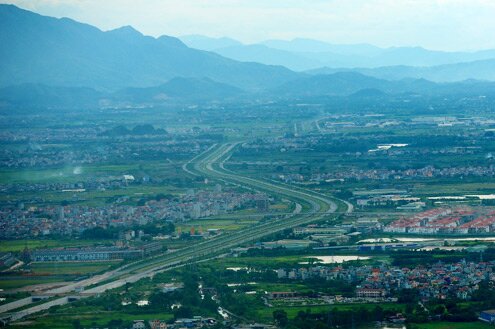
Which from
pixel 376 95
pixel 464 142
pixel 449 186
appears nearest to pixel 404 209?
pixel 449 186

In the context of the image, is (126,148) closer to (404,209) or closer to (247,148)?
(247,148)

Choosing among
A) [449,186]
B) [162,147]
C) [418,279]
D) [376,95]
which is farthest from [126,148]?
[376,95]

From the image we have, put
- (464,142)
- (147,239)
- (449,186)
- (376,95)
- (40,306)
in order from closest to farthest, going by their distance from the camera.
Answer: (40,306) → (147,239) → (449,186) → (464,142) → (376,95)

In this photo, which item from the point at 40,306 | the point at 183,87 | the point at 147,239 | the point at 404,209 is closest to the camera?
the point at 40,306

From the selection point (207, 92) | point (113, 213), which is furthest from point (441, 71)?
point (113, 213)

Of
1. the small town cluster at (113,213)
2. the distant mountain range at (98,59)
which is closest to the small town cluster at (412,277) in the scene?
the small town cluster at (113,213)

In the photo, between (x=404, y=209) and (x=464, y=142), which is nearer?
(x=404, y=209)
